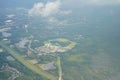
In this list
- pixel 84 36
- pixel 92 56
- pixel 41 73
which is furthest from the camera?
pixel 84 36

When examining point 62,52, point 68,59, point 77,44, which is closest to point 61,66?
point 68,59

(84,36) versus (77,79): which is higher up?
(84,36)

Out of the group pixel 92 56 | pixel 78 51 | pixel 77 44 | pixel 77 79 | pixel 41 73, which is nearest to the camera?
pixel 77 79

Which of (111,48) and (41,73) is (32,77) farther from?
(111,48)

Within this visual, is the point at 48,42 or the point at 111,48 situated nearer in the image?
the point at 111,48

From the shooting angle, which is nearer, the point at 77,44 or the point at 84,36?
the point at 77,44

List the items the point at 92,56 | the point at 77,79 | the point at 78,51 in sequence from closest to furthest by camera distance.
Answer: the point at 77,79, the point at 92,56, the point at 78,51

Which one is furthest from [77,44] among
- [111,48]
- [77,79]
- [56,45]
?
[77,79]

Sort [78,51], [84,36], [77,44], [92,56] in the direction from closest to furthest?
[92,56], [78,51], [77,44], [84,36]

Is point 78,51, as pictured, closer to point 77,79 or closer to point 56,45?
point 56,45
